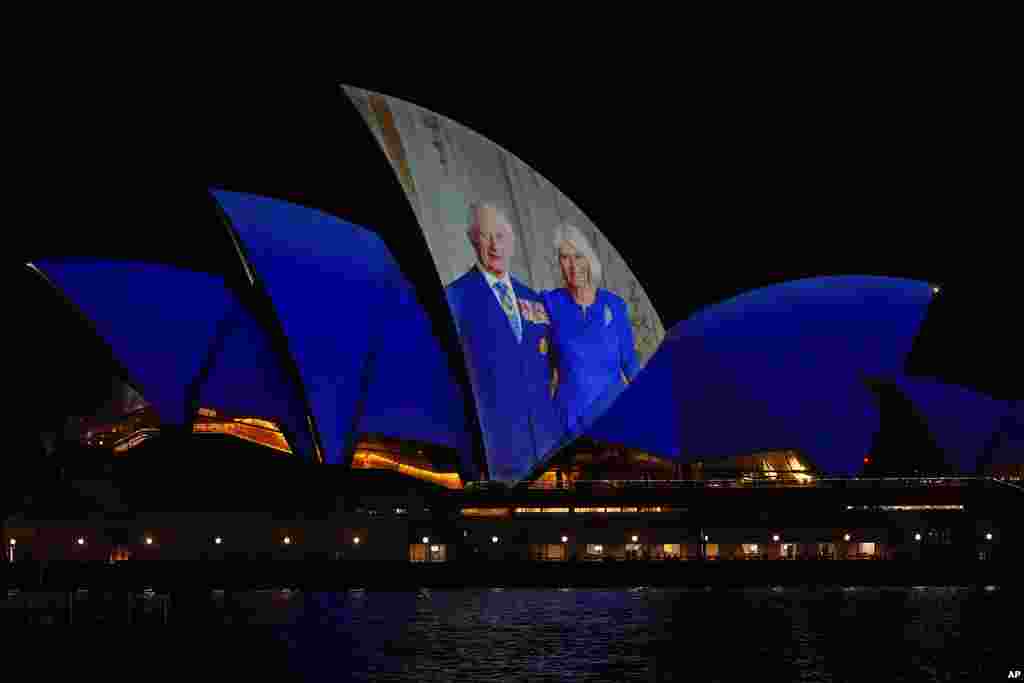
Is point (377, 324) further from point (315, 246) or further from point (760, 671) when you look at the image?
point (760, 671)

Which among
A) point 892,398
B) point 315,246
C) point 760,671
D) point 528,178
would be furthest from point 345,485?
point 760,671

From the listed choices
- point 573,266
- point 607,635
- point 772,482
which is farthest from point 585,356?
point 607,635

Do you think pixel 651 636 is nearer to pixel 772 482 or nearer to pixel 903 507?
pixel 903 507

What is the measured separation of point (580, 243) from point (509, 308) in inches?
248

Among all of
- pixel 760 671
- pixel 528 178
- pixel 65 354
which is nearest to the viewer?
pixel 760 671

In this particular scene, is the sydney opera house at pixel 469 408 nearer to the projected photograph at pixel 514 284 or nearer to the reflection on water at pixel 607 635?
the projected photograph at pixel 514 284

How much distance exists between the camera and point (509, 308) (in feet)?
209

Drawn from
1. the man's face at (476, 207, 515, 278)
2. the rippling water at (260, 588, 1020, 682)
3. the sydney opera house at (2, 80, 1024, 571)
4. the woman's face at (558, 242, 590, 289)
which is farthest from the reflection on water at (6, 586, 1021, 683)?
the woman's face at (558, 242, 590, 289)

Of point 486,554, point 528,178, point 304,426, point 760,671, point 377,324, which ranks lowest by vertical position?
point 760,671

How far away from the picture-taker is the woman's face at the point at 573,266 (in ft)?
221

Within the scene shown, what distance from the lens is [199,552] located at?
199ft

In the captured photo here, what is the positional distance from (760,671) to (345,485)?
95.4 feet

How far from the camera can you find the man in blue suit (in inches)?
2466

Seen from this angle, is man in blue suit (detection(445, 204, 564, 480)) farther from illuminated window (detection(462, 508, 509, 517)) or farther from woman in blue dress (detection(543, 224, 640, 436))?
illuminated window (detection(462, 508, 509, 517))
